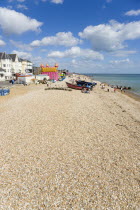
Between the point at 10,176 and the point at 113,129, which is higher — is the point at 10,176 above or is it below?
below

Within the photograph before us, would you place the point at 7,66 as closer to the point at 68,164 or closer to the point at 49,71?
the point at 49,71

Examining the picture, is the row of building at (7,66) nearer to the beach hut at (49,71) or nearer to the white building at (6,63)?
the white building at (6,63)

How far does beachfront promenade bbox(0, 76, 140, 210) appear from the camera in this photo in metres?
5.80

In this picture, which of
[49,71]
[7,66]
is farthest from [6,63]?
[49,71]

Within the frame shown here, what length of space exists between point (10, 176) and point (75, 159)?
3.89m

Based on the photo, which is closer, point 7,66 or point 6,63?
point 6,63

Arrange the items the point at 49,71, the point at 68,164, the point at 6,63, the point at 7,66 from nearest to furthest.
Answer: the point at 68,164 → the point at 49,71 → the point at 6,63 → the point at 7,66

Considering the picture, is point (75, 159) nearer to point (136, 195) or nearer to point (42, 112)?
point (136, 195)

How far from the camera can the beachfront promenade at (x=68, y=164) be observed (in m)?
5.80

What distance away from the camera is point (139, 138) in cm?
→ 1131

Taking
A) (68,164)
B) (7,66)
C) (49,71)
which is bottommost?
(68,164)

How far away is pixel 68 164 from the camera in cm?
786

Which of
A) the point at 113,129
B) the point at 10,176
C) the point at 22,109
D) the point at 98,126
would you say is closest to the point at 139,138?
the point at 113,129

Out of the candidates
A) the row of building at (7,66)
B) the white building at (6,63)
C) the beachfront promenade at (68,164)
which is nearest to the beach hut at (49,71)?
the row of building at (7,66)
